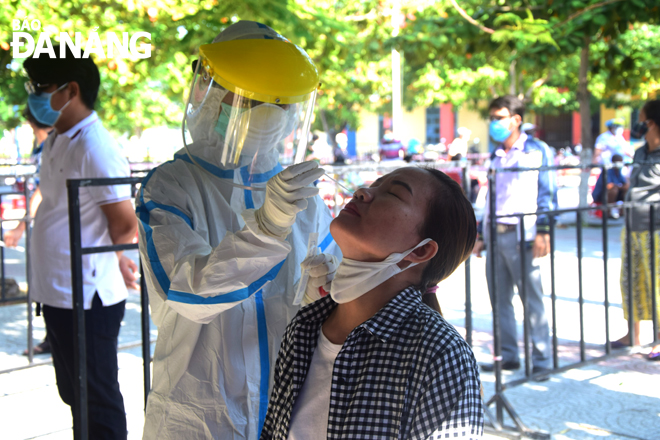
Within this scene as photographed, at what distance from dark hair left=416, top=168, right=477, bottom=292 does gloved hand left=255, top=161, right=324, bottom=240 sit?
32 cm

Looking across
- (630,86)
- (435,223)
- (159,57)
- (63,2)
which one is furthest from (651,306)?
(63,2)

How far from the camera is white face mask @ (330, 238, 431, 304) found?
5.01 feet

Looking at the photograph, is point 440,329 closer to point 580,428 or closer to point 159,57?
point 580,428

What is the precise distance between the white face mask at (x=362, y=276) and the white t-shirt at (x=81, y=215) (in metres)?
1.55

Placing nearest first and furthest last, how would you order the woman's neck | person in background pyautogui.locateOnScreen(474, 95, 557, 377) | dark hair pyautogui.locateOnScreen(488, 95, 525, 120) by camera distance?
the woman's neck
person in background pyautogui.locateOnScreen(474, 95, 557, 377)
dark hair pyautogui.locateOnScreen(488, 95, 525, 120)

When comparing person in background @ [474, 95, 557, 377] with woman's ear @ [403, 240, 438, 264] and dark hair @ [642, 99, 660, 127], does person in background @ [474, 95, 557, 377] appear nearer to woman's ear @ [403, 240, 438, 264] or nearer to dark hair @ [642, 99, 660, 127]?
dark hair @ [642, 99, 660, 127]

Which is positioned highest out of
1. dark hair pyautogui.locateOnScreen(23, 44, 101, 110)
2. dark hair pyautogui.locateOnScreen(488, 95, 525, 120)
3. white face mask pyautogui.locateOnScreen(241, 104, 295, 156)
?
dark hair pyautogui.locateOnScreen(488, 95, 525, 120)

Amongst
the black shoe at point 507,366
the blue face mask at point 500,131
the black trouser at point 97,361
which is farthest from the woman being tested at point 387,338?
the blue face mask at point 500,131

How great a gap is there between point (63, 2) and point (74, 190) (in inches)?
251

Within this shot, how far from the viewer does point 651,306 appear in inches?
185

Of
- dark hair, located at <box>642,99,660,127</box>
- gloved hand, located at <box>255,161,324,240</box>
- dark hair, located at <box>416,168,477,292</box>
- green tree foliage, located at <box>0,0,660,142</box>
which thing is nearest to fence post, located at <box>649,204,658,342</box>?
dark hair, located at <box>642,99,660,127</box>

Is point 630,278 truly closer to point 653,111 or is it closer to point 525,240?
point 525,240

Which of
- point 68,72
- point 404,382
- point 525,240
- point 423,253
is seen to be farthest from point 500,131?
point 404,382

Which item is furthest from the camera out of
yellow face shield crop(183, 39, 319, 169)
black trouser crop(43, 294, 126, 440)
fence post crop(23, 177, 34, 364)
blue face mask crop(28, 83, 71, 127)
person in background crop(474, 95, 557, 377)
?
fence post crop(23, 177, 34, 364)
